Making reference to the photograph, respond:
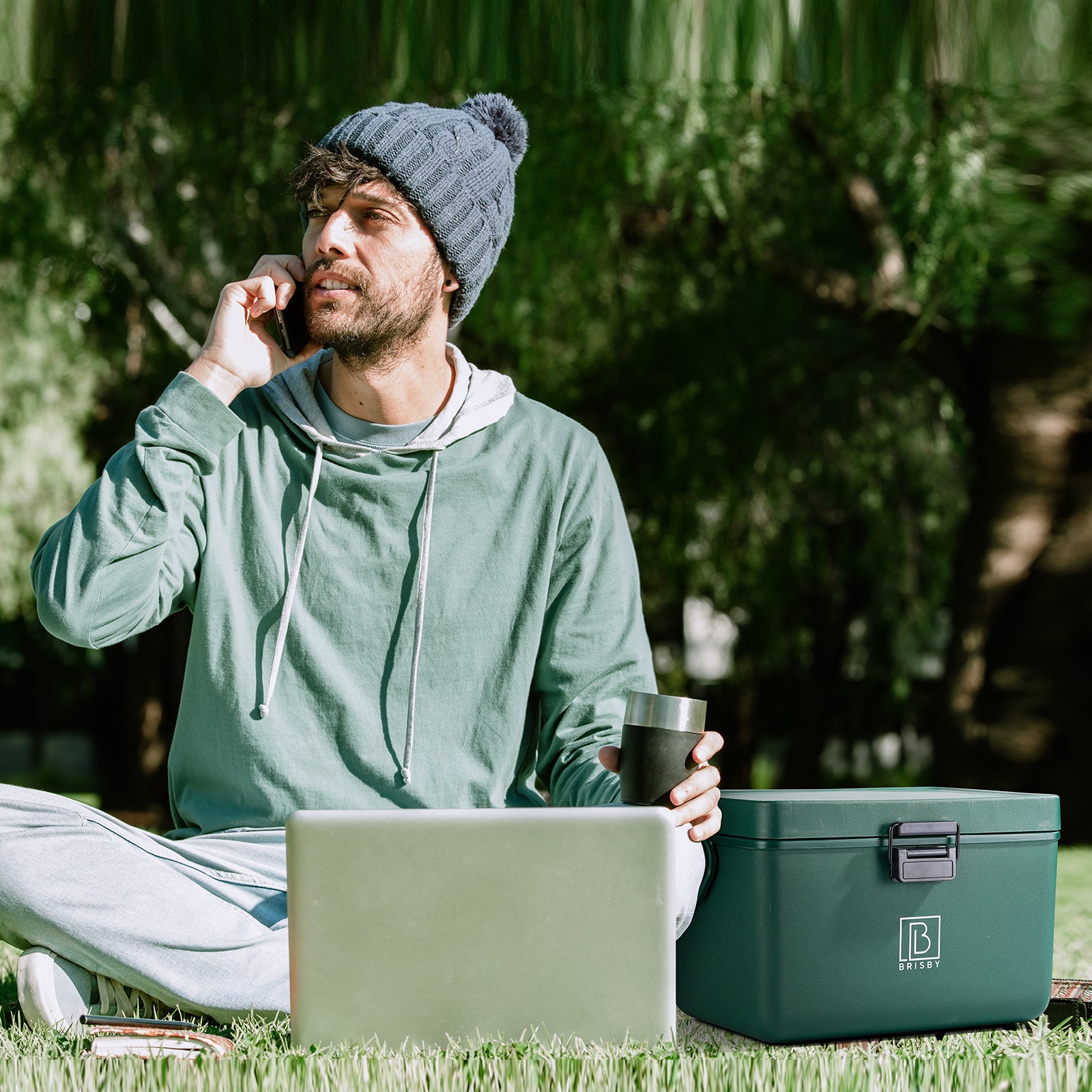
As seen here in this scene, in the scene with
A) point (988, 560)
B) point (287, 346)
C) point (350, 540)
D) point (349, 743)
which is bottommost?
point (988, 560)

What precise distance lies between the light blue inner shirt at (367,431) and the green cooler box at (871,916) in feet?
2.73

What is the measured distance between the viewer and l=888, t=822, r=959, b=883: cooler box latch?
7.02 ft

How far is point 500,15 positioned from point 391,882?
1.47 m

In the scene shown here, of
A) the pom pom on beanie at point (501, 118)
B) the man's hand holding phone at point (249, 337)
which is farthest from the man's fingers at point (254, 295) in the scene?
the pom pom on beanie at point (501, 118)

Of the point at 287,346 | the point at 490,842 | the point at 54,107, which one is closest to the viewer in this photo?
the point at 490,842

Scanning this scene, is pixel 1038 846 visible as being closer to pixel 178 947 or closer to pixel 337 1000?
pixel 337 1000

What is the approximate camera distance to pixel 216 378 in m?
2.23

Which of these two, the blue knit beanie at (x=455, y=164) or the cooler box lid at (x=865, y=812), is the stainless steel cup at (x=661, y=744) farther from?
the blue knit beanie at (x=455, y=164)

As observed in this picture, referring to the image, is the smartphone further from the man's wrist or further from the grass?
the grass

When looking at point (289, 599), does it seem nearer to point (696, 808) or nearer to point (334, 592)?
point (334, 592)

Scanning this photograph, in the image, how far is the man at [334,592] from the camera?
2.05 meters

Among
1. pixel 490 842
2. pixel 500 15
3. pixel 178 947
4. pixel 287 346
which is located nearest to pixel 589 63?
pixel 500 15

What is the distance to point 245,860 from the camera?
7.08ft

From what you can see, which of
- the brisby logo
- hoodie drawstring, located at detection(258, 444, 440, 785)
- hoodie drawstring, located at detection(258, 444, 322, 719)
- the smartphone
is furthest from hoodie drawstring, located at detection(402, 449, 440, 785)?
the brisby logo
